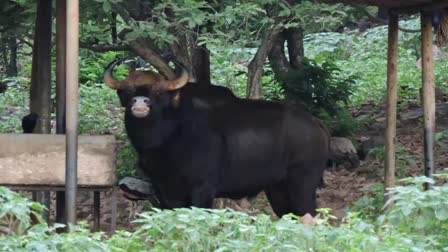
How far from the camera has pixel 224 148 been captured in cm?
1068

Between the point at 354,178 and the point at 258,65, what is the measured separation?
235 centimetres

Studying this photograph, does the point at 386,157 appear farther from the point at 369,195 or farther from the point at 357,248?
the point at 357,248

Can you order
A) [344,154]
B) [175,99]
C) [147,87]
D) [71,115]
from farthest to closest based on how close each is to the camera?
[344,154], [175,99], [147,87], [71,115]

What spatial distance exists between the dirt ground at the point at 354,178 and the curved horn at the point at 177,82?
1.50m

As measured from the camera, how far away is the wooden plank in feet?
30.0

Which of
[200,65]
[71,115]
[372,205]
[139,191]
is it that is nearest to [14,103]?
[200,65]

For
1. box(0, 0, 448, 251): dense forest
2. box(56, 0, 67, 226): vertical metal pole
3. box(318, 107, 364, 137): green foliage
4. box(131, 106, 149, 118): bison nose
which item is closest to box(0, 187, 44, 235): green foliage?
box(0, 0, 448, 251): dense forest

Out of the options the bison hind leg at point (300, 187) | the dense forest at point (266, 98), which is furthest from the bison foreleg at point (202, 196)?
the bison hind leg at point (300, 187)

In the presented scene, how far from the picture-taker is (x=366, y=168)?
13.1 meters

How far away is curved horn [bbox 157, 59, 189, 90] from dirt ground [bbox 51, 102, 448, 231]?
4.94 ft

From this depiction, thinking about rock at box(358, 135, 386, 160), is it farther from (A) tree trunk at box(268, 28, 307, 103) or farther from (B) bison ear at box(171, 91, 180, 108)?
(B) bison ear at box(171, 91, 180, 108)

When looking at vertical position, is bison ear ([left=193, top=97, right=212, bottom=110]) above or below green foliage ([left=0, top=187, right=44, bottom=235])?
above

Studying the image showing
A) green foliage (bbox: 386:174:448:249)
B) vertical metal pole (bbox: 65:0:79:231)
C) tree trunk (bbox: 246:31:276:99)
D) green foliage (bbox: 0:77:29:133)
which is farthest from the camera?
green foliage (bbox: 0:77:29:133)

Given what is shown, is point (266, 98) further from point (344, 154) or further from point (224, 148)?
point (224, 148)
